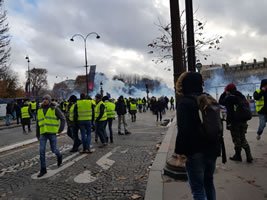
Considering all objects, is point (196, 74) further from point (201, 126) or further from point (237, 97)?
point (237, 97)

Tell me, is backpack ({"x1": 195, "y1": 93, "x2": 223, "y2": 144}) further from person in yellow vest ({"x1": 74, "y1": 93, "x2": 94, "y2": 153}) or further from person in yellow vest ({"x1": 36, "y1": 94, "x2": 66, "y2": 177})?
person in yellow vest ({"x1": 74, "y1": 93, "x2": 94, "y2": 153})

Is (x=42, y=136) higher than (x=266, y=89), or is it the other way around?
(x=266, y=89)

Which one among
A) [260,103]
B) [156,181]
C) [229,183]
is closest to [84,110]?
[156,181]

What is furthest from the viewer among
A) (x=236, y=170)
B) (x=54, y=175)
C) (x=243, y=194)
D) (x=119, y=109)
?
(x=119, y=109)

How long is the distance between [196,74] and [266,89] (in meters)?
4.16

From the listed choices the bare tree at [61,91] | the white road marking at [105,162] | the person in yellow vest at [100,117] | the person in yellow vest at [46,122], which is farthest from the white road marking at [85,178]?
the bare tree at [61,91]

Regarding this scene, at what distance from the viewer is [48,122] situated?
4.68 m

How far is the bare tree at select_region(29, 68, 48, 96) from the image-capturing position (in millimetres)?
59438

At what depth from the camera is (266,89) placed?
5.54 m

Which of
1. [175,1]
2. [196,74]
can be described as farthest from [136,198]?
[175,1]

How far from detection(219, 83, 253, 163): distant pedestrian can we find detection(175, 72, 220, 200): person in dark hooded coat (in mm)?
2707

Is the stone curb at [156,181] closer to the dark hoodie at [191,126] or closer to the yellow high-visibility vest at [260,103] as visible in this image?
the dark hoodie at [191,126]

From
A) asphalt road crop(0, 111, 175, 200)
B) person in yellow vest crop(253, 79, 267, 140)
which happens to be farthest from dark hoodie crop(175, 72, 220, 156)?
person in yellow vest crop(253, 79, 267, 140)

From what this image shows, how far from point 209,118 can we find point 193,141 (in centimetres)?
29
